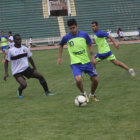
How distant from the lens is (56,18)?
37688 mm

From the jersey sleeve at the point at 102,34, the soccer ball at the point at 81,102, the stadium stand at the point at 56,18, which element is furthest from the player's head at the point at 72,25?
the stadium stand at the point at 56,18

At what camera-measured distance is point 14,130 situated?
620 centimetres

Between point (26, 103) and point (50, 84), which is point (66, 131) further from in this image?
point (50, 84)

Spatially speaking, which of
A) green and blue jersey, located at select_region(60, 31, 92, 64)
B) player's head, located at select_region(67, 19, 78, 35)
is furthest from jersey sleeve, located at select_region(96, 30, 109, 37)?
player's head, located at select_region(67, 19, 78, 35)

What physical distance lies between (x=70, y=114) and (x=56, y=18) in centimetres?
3120

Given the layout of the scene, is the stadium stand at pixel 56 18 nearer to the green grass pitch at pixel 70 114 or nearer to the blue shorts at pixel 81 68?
the green grass pitch at pixel 70 114

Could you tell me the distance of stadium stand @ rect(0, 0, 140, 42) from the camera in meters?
37.5

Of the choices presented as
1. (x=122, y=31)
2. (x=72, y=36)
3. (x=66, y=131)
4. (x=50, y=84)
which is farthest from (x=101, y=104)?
(x=122, y=31)

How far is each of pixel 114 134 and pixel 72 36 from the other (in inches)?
126

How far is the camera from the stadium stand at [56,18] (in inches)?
1475

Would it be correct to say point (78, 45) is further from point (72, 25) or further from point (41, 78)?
point (41, 78)

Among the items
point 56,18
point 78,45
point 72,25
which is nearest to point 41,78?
point 78,45

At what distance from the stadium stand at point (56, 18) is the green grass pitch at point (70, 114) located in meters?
26.2

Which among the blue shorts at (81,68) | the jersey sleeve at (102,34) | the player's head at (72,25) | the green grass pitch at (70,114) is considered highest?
the player's head at (72,25)
